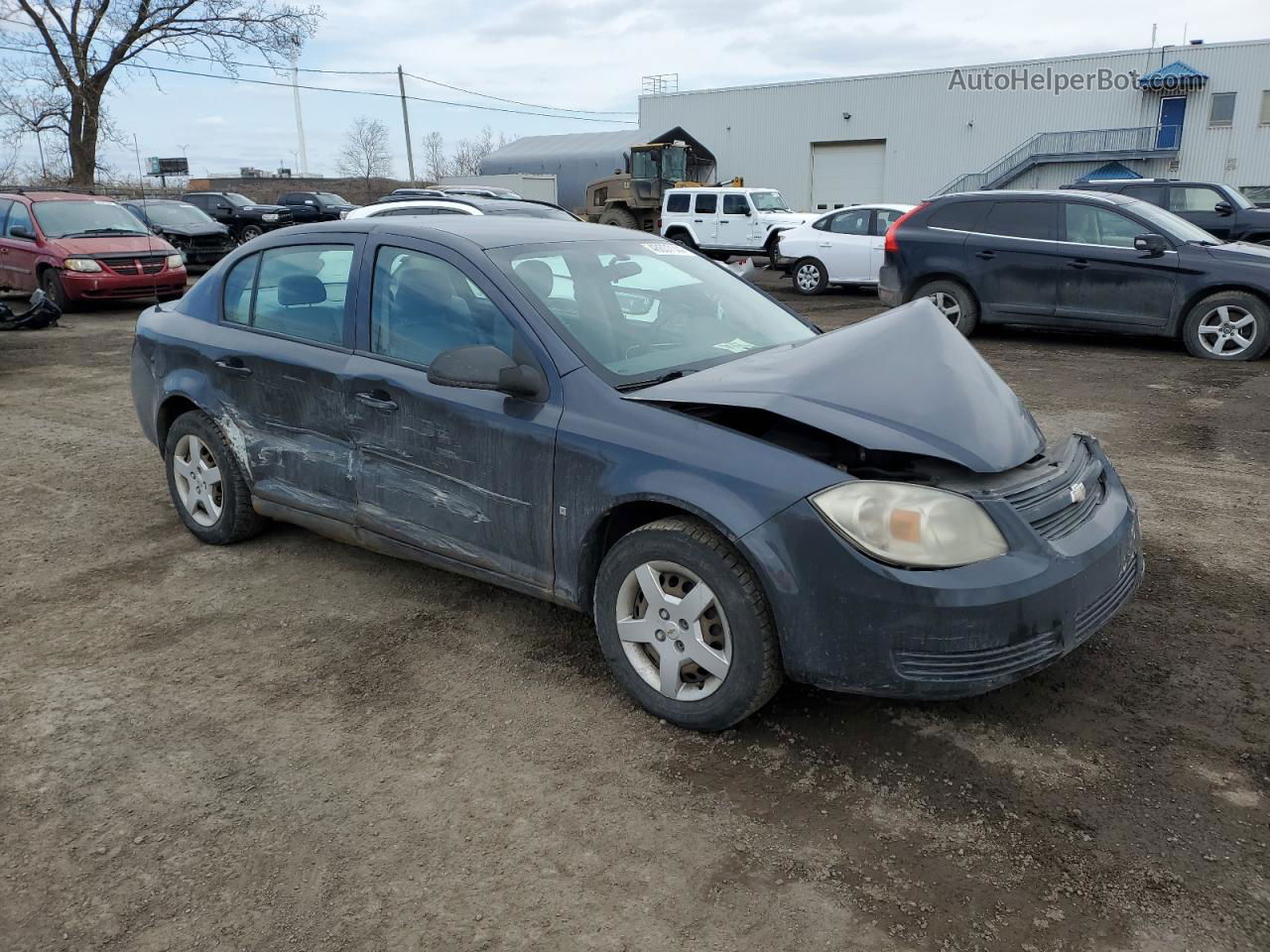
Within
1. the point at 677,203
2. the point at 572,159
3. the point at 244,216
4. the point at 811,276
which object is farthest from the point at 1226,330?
the point at 572,159

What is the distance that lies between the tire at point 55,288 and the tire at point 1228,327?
1405 centimetres

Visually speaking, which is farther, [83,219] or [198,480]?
[83,219]

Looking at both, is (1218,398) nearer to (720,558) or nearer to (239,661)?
(720,558)

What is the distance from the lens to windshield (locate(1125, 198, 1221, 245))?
9406 millimetres

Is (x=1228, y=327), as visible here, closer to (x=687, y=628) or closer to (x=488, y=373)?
(x=687, y=628)

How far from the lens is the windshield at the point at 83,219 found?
548 inches

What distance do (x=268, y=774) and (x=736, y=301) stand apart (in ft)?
8.27

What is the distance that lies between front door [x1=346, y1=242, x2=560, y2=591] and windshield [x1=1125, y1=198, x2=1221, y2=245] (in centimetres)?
833

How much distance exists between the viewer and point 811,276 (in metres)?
16.2

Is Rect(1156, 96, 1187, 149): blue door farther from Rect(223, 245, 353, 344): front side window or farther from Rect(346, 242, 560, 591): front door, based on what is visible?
Rect(346, 242, 560, 591): front door

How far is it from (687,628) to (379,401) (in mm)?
1540

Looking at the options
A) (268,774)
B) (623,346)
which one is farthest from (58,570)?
(623,346)

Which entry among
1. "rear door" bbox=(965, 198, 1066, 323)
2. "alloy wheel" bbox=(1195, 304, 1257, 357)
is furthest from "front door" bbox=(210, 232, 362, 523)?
"alloy wheel" bbox=(1195, 304, 1257, 357)

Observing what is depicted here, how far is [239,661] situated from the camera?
3.58 metres
